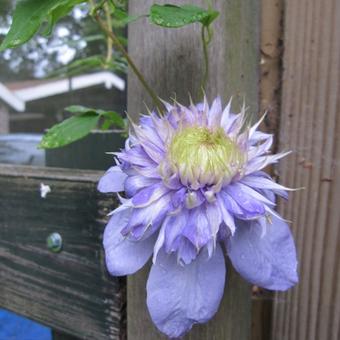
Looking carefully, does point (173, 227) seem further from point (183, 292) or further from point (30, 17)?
point (30, 17)

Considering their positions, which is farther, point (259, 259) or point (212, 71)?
point (212, 71)

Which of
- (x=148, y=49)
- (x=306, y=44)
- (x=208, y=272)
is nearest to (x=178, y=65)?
(x=148, y=49)

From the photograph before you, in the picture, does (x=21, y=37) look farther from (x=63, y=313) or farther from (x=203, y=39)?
(x=63, y=313)

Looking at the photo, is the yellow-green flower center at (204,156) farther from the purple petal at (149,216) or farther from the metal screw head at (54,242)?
the metal screw head at (54,242)

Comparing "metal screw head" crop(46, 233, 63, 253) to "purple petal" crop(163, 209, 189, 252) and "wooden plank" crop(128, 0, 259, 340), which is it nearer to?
"wooden plank" crop(128, 0, 259, 340)

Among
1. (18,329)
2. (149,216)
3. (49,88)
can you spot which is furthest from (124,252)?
(49,88)

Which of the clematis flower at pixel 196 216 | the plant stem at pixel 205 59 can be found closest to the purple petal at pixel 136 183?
the clematis flower at pixel 196 216
